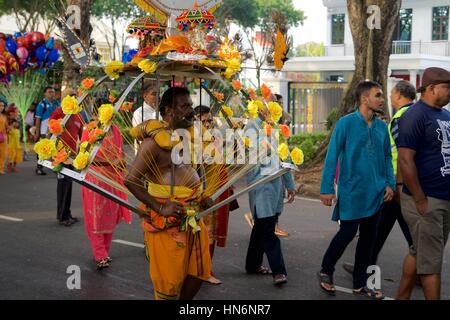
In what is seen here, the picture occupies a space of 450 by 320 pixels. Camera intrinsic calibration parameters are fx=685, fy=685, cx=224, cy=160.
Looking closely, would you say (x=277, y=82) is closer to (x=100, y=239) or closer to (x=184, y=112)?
(x=100, y=239)

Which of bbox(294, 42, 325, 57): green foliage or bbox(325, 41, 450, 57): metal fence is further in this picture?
bbox(294, 42, 325, 57): green foliage

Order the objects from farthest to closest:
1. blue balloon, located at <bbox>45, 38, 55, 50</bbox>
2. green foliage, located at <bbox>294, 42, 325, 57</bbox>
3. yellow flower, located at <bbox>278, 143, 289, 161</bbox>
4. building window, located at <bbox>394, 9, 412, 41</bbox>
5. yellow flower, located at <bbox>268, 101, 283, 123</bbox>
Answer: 1. green foliage, located at <bbox>294, 42, 325, 57</bbox>
2. building window, located at <bbox>394, 9, 412, 41</bbox>
3. blue balloon, located at <bbox>45, 38, 55, 50</bbox>
4. yellow flower, located at <bbox>268, 101, 283, 123</bbox>
5. yellow flower, located at <bbox>278, 143, 289, 161</bbox>

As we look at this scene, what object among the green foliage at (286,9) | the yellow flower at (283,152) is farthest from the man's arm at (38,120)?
the green foliage at (286,9)

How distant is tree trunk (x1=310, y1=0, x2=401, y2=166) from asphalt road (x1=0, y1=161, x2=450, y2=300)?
3.94 metres

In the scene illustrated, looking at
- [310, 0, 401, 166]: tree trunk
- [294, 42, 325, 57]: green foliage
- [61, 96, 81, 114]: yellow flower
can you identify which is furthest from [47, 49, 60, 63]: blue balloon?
[294, 42, 325, 57]: green foliage

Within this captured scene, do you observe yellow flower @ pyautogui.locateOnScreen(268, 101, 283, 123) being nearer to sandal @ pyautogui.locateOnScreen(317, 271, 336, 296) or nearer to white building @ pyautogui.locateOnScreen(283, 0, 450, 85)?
sandal @ pyautogui.locateOnScreen(317, 271, 336, 296)

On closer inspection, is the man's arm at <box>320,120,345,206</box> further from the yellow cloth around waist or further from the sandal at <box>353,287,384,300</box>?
the yellow cloth around waist

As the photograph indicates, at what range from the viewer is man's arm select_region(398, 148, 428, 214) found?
493 centimetres

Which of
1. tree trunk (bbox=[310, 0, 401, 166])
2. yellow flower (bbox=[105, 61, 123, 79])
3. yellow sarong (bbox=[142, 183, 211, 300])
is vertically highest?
tree trunk (bbox=[310, 0, 401, 166])

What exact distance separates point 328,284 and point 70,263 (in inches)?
112

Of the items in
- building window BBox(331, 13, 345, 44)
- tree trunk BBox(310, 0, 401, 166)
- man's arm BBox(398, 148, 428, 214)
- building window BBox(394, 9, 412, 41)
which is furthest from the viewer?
building window BBox(331, 13, 345, 44)

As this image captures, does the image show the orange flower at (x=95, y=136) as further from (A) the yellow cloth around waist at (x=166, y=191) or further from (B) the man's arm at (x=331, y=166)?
(B) the man's arm at (x=331, y=166)

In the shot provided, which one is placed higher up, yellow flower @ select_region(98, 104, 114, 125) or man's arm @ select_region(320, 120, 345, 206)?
yellow flower @ select_region(98, 104, 114, 125)

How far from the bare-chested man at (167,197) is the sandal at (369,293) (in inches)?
75.9
